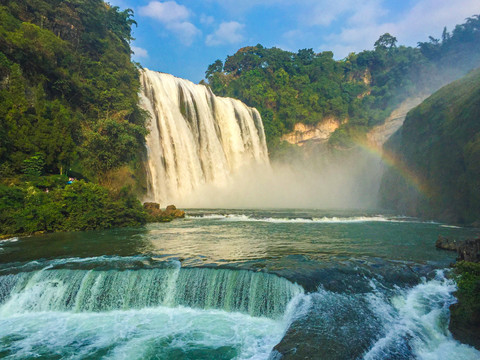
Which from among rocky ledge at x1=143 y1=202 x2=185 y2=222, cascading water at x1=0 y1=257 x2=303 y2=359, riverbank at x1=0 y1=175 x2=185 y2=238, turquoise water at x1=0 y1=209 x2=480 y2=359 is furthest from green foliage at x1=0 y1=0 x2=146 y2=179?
cascading water at x1=0 y1=257 x2=303 y2=359

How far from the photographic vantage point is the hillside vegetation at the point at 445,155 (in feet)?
59.5

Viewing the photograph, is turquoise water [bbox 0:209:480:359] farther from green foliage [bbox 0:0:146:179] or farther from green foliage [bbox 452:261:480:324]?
green foliage [bbox 0:0:146:179]

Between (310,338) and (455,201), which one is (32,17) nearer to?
(310,338)

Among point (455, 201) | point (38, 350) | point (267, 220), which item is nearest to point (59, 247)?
point (38, 350)

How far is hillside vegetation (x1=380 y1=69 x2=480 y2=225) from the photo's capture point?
59.5 feet

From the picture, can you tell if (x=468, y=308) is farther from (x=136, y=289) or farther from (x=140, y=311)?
(x=136, y=289)

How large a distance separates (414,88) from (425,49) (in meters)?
16.0

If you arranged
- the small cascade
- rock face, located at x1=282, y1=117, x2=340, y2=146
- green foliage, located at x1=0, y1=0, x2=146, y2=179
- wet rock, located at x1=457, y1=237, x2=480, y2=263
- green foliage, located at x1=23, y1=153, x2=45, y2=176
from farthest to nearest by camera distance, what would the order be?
rock face, located at x1=282, y1=117, x2=340, y2=146
green foliage, located at x1=0, y1=0, x2=146, y2=179
green foliage, located at x1=23, y1=153, x2=45, y2=176
wet rock, located at x1=457, y1=237, x2=480, y2=263
the small cascade

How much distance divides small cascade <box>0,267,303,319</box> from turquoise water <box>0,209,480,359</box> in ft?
0.09

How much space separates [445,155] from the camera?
20.9 meters

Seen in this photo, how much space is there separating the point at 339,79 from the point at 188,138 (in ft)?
148

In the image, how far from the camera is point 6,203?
1354 cm

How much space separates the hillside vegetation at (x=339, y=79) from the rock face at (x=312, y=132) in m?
0.94

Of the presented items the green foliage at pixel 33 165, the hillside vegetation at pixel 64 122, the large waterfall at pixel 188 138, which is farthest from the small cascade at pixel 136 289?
the large waterfall at pixel 188 138
